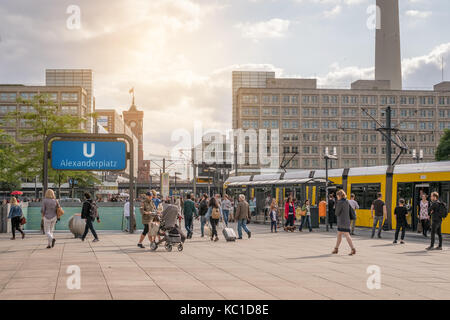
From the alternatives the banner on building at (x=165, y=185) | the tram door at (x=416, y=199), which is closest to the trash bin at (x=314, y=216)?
the tram door at (x=416, y=199)

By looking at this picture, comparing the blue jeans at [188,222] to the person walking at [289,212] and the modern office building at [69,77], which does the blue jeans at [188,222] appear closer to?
the person walking at [289,212]

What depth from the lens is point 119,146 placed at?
23312 millimetres

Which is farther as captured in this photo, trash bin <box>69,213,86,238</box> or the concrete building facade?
the concrete building facade

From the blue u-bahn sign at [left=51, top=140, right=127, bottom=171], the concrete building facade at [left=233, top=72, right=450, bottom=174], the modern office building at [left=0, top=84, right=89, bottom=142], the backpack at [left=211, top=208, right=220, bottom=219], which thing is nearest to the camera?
the backpack at [left=211, top=208, right=220, bottom=219]

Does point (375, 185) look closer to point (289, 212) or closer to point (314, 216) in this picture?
point (314, 216)

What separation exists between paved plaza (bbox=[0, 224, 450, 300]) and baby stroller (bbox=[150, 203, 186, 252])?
Result: 0.33 m

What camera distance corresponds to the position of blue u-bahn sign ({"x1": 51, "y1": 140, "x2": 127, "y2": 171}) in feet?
75.3

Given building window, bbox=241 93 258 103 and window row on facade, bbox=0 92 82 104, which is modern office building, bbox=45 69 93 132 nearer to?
window row on facade, bbox=0 92 82 104

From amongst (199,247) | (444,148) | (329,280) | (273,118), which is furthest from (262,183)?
(273,118)

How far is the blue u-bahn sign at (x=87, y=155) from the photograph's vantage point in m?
22.9

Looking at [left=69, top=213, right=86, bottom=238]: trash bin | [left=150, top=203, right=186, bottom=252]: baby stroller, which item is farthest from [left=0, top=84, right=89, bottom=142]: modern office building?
[left=150, top=203, right=186, bottom=252]: baby stroller

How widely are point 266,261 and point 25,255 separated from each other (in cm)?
613
